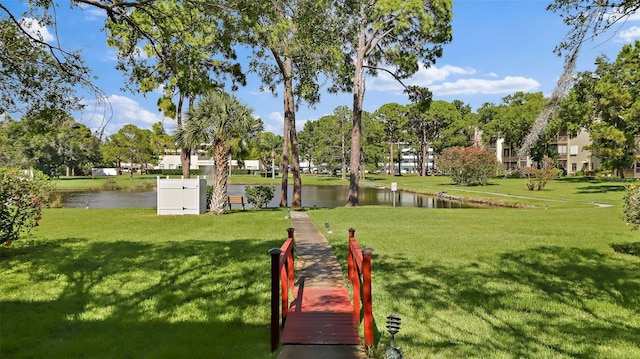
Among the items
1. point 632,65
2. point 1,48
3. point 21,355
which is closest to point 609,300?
point 21,355

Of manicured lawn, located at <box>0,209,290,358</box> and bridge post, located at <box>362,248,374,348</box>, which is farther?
manicured lawn, located at <box>0,209,290,358</box>

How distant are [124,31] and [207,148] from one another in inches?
551

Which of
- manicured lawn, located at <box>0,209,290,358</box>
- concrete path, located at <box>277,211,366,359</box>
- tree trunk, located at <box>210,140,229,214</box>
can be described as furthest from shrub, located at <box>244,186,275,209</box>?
concrete path, located at <box>277,211,366,359</box>

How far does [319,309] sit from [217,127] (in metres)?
14.0

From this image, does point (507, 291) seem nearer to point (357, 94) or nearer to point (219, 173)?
point (219, 173)

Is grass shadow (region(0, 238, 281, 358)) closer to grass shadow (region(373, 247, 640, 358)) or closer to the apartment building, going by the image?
grass shadow (region(373, 247, 640, 358))

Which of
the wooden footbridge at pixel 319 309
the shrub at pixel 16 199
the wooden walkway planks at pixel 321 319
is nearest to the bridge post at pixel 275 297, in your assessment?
the wooden footbridge at pixel 319 309

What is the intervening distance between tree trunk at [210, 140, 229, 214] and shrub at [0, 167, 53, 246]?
9153 mm

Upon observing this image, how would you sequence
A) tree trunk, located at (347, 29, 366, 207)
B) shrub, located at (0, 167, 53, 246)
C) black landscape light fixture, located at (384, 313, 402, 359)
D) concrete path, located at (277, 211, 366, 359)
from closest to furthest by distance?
black landscape light fixture, located at (384, 313, 402, 359) → concrete path, located at (277, 211, 366, 359) → shrub, located at (0, 167, 53, 246) → tree trunk, located at (347, 29, 366, 207)

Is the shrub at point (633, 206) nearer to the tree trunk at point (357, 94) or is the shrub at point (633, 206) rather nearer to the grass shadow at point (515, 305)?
the grass shadow at point (515, 305)

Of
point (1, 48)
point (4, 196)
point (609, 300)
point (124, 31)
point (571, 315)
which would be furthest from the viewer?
point (4, 196)

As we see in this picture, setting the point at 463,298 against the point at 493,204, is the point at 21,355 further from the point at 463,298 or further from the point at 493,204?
the point at 493,204

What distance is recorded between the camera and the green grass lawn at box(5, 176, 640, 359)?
5027 mm

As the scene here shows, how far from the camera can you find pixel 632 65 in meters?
31.2
